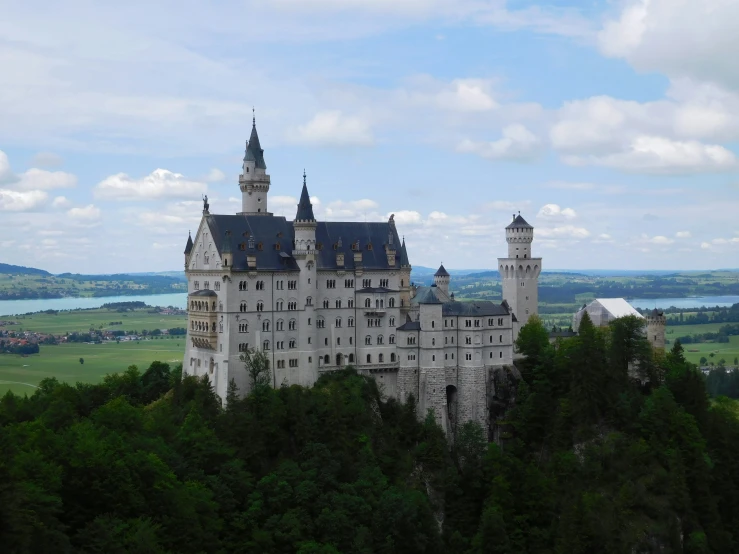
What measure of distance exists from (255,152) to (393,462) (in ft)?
118

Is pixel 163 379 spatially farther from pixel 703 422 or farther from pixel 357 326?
pixel 703 422

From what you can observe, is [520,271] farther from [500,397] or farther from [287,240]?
[287,240]

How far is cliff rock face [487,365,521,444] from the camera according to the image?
9869cm

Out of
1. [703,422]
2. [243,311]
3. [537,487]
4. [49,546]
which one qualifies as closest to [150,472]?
[49,546]

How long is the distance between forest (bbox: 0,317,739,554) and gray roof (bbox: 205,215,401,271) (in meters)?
10.3

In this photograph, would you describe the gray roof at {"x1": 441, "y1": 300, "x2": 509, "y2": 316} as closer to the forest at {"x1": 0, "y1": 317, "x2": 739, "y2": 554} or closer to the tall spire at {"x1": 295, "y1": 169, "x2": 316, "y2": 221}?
the forest at {"x1": 0, "y1": 317, "x2": 739, "y2": 554}

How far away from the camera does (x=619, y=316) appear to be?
120750mm

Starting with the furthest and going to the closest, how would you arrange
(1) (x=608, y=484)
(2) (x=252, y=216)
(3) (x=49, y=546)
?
(2) (x=252, y=216) → (1) (x=608, y=484) → (3) (x=49, y=546)

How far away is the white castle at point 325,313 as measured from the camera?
91.5m

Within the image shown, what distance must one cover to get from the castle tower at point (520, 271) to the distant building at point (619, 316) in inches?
315

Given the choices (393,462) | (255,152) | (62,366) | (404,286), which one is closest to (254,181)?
(255,152)

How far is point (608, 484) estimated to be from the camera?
291 ft

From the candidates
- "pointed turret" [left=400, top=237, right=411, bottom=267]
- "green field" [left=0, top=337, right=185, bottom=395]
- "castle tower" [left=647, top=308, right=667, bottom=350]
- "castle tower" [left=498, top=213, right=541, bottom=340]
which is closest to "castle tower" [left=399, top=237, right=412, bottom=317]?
Result: "pointed turret" [left=400, top=237, right=411, bottom=267]

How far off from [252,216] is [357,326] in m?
15.8
